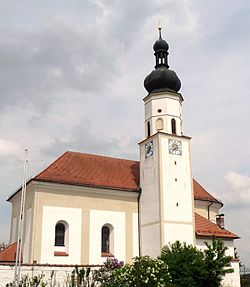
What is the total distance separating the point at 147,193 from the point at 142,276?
11.7m

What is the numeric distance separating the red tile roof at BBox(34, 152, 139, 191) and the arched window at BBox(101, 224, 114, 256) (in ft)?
11.3

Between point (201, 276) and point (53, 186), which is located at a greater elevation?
point (53, 186)

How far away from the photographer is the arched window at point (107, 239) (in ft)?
112

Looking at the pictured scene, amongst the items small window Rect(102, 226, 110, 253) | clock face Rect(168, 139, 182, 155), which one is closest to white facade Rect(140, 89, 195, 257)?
clock face Rect(168, 139, 182, 155)

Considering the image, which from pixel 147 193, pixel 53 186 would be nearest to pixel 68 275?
pixel 53 186

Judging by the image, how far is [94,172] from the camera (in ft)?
120

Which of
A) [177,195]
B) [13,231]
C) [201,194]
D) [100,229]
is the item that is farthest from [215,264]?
[13,231]

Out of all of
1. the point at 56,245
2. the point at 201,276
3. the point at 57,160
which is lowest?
the point at 201,276

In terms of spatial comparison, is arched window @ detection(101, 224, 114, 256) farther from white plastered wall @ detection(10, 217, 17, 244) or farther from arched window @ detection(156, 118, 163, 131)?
arched window @ detection(156, 118, 163, 131)

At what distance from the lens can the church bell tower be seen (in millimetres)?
33625

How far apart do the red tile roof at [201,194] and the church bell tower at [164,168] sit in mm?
6336

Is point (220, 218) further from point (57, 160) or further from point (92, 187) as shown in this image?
point (57, 160)

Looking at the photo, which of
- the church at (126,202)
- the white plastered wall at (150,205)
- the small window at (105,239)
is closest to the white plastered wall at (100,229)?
the church at (126,202)

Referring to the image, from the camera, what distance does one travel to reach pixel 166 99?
1469 inches
